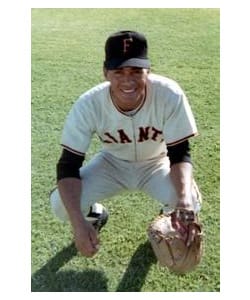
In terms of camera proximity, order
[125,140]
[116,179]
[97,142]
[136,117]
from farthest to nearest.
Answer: [97,142] < [116,179] < [125,140] < [136,117]

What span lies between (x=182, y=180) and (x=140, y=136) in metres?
0.32

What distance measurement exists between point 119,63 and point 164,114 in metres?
0.35

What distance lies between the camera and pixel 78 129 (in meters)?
2.47

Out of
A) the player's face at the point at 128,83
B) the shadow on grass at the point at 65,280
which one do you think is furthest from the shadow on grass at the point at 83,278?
the player's face at the point at 128,83

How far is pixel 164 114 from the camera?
2477 mm

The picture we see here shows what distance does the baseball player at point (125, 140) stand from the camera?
7.66ft

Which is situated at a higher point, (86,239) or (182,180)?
(182,180)

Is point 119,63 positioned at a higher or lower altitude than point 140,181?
higher

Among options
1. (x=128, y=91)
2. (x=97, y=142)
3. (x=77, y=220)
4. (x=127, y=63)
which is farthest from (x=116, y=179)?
(x=97, y=142)

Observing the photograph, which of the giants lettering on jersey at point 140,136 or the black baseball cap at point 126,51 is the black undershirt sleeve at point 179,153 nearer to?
the giants lettering on jersey at point 140,136

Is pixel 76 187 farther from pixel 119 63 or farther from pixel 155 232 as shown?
pixel 119 63

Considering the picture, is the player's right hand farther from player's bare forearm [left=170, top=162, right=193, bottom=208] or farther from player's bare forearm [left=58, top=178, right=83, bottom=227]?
player's bare forearm [left=170, top=162, right=193, bottom=208]

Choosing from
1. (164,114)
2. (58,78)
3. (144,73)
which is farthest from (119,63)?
(58,78)

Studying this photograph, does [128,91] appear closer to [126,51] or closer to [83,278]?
[126,51]
